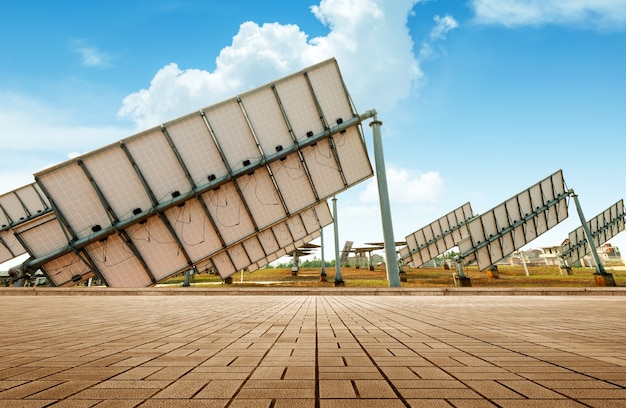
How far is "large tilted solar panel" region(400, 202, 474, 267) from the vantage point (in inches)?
1162

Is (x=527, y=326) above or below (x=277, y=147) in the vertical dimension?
below

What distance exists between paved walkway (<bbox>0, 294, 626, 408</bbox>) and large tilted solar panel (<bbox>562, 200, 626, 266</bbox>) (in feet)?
111

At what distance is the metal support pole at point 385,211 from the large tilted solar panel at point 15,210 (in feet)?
65.1

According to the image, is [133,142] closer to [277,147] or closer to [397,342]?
[277,147]

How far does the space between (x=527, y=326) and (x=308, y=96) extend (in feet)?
34.5

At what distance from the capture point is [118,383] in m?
1.72

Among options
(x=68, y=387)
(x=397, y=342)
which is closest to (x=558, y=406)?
(x=397, y=342)

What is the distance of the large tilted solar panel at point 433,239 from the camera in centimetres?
2952

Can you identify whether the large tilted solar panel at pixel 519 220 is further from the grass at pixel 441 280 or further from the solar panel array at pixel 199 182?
the solar panel array at pixel 199 182

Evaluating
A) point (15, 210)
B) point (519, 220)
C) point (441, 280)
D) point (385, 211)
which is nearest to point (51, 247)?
point (15, 210)

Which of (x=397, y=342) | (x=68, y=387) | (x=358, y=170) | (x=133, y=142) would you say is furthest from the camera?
(x=358, y=170)

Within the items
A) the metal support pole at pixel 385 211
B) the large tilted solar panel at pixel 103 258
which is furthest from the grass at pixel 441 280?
the large tilted solar panel at pixel 103 258

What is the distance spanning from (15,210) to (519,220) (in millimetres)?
31097

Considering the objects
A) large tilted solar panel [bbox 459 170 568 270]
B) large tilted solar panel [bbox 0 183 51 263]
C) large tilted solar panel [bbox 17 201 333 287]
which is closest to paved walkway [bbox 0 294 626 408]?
large tilted solar panel [bbox 17 201 333 287]
